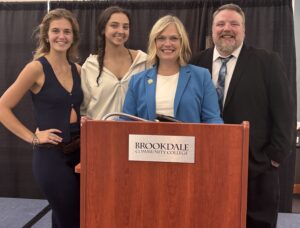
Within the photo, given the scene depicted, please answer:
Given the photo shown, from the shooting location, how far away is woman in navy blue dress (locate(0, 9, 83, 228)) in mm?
2088

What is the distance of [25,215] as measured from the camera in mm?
3570

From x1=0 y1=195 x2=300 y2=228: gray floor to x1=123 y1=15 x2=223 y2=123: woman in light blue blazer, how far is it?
6.47 feet

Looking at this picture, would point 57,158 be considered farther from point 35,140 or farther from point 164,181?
point 164,181

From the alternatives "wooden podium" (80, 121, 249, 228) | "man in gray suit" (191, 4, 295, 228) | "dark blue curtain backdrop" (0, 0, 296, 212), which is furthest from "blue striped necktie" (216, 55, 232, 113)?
"dark blue curtain backdrop" (0, 0, 296, 212)

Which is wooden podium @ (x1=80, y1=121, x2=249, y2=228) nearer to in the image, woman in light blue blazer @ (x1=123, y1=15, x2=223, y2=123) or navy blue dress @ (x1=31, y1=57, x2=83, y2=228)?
woman in light blue blazer @ (x1=123, y1=15, x2=223, y2=123)

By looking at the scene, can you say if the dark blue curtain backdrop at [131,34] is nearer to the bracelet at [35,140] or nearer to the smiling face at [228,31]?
the smiling face at [228,31]

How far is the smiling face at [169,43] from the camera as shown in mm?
1952

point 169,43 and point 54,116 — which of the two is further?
point 54,116

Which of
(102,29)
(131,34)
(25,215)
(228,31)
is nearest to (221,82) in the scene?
(228,31)

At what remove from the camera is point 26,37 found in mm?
3857

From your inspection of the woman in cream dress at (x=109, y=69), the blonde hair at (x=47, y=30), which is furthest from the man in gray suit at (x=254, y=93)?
the blonde hair at (x=47, y=30)

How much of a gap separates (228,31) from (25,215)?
2.55 metres

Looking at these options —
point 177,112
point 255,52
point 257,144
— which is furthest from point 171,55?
point 257,144

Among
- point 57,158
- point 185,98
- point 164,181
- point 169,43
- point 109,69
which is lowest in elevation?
point 57,158
